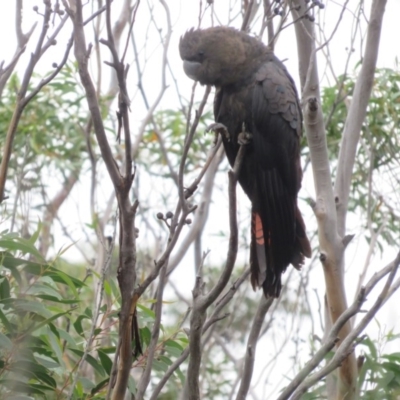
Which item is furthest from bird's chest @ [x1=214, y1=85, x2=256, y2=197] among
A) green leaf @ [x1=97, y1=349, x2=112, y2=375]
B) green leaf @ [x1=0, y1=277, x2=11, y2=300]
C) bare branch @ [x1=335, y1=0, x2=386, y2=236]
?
green leaf @ [x1=0, y1=277, x2=11, y2=300]

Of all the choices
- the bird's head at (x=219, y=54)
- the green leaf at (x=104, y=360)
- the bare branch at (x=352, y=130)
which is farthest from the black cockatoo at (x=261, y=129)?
the green leaf at (x=104, y=360)

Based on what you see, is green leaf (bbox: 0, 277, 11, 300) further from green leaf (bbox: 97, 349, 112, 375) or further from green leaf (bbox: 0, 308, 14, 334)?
green leaf (bbox: 97, 349, 112, 375)

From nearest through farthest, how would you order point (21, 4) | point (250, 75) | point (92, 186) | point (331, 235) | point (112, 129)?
point (21, 4) < point (331, 235) < point (250, 75) < point (92, 186) < point (112, 129)

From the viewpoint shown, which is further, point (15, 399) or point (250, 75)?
point (250, 75)

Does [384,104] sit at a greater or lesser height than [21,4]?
greater

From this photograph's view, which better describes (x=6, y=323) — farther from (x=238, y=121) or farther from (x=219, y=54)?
(x=219, y=54)

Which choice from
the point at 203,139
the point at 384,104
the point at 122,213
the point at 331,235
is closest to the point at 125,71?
the point at 122,213

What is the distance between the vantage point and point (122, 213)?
1855mm

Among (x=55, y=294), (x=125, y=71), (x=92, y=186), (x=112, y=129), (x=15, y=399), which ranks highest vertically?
(x=112, y=129)

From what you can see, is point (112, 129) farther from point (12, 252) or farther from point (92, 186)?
point (12, 252)

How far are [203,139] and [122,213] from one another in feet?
11.7

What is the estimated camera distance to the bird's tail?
2857mm

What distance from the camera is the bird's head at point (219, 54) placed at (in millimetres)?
3293

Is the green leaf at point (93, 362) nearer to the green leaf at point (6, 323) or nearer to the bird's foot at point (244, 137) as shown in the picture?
the green leaf at point (6, 323)
